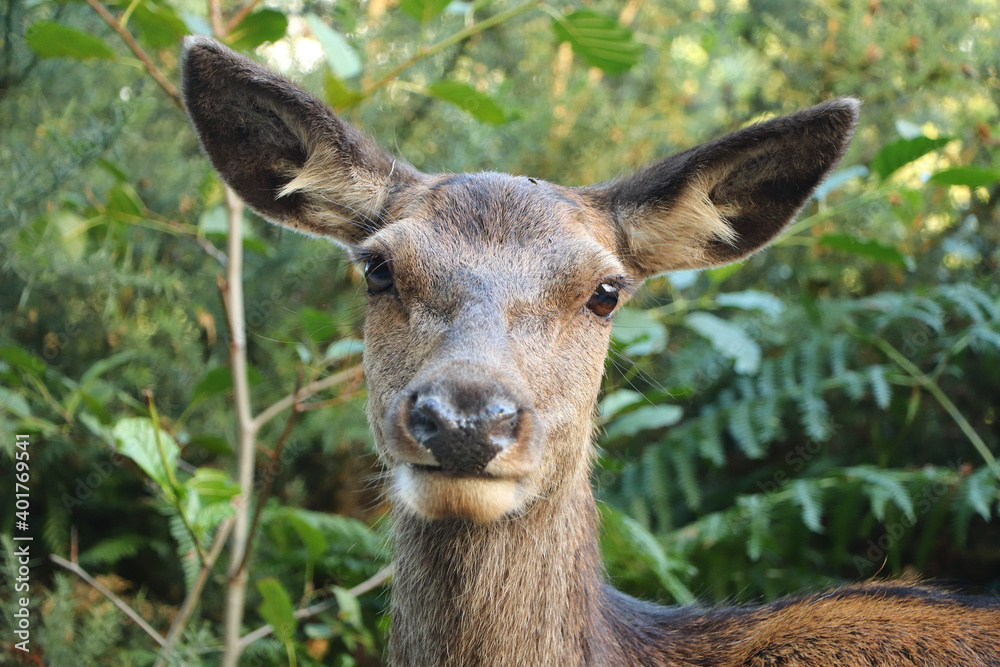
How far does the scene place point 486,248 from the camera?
131 inches

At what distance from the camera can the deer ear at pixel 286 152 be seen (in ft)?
11.3

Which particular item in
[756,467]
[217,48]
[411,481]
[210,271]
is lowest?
[756,467]

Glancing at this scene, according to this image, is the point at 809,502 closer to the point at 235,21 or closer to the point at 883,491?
the point at 883,491

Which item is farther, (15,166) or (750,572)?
(750,572)

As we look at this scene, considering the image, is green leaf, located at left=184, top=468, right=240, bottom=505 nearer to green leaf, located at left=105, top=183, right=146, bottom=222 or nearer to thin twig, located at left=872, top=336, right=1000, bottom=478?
green leaf, located at left=105, top=183, right=146, bottom=222

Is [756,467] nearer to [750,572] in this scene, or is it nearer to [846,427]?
[846,427]

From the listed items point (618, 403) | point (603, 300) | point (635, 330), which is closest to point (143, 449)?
point (603, 300)

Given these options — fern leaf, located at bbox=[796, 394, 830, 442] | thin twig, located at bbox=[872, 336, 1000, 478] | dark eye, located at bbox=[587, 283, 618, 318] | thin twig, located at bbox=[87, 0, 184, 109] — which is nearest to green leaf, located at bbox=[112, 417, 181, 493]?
thin twig, located at bbox=[87, 0, 184, 109]

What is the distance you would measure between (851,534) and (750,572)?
0.74m

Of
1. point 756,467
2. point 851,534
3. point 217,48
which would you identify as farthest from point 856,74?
point 217,48

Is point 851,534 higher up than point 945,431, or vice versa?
point 945,431

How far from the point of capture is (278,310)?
254 inches

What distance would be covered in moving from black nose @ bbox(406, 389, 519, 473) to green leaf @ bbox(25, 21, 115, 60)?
2905mm

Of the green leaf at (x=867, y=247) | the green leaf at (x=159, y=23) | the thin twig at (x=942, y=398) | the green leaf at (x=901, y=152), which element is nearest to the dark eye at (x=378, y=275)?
the green leaf at (x=159, y=23)
